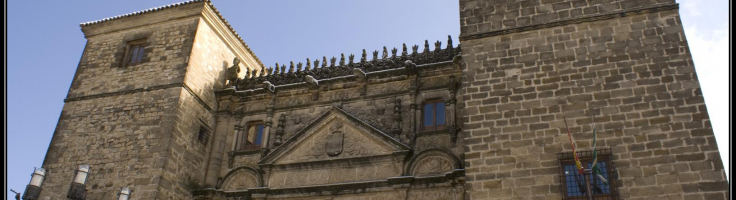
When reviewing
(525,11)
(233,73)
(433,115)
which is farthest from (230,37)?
(525,11)

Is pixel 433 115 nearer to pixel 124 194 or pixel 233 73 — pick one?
pixel 233 73

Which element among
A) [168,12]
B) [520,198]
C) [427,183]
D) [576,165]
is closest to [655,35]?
[576,165]

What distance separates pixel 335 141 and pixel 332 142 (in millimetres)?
64

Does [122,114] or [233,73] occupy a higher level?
[233,73]

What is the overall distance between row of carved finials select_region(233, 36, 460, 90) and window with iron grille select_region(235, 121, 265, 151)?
96cm

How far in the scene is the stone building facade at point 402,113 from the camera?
8219 mm

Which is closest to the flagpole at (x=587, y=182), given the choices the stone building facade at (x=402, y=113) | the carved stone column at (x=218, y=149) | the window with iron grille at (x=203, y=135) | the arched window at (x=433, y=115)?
the stone building facade at (x=402, y=113)

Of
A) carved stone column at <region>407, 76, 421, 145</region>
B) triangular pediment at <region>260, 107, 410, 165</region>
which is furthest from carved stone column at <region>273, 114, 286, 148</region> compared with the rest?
carved stone column at <region>407, 76, 421, 145</region>

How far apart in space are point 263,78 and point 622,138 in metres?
7.98

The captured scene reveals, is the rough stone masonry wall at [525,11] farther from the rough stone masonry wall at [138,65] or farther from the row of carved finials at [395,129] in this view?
the rough stone masonry wall at [138,65]

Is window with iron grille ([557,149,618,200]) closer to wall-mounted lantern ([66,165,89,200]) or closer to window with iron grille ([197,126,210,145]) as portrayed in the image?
wall-mounted lantern ([66,165,89,200])

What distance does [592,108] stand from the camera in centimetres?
853

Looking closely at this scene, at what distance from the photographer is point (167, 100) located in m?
12.2

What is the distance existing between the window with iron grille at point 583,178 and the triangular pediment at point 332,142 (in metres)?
3.88
